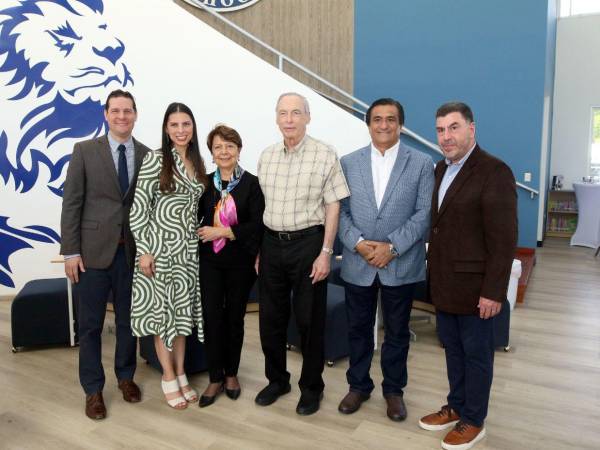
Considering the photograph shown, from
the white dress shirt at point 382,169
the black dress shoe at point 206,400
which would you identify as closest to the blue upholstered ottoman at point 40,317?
the black dress shoe at point 206,400

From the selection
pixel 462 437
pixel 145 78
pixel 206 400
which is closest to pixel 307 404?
pixel 206 400

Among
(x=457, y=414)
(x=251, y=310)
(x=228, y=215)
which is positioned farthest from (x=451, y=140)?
(x=251, y=310)

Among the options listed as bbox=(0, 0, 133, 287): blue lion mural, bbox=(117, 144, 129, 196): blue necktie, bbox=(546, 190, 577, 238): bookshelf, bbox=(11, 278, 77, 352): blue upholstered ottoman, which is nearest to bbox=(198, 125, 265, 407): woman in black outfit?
bbox=(117, 144, 129, 196): blue necktie

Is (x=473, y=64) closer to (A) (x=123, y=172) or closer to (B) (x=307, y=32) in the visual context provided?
(B) (x=307, y=32)

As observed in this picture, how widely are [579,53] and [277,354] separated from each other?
8.80 m

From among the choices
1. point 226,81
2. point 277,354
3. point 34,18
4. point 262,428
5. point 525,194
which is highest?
point 34,18

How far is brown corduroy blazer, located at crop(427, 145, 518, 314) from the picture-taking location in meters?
2.25

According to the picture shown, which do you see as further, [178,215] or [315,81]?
[315,81]

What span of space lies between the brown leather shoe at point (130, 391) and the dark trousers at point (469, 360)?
1743 mm

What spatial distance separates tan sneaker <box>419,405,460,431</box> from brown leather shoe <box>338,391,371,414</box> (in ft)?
1.16

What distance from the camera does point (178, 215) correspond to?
109 inches

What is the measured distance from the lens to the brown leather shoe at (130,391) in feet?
9.91

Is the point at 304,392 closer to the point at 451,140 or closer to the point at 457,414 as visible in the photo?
the point at 457,414

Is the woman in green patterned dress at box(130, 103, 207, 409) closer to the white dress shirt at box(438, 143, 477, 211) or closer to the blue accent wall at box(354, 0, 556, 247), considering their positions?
the white dress shirt at box(438, 143, 477, 211)
